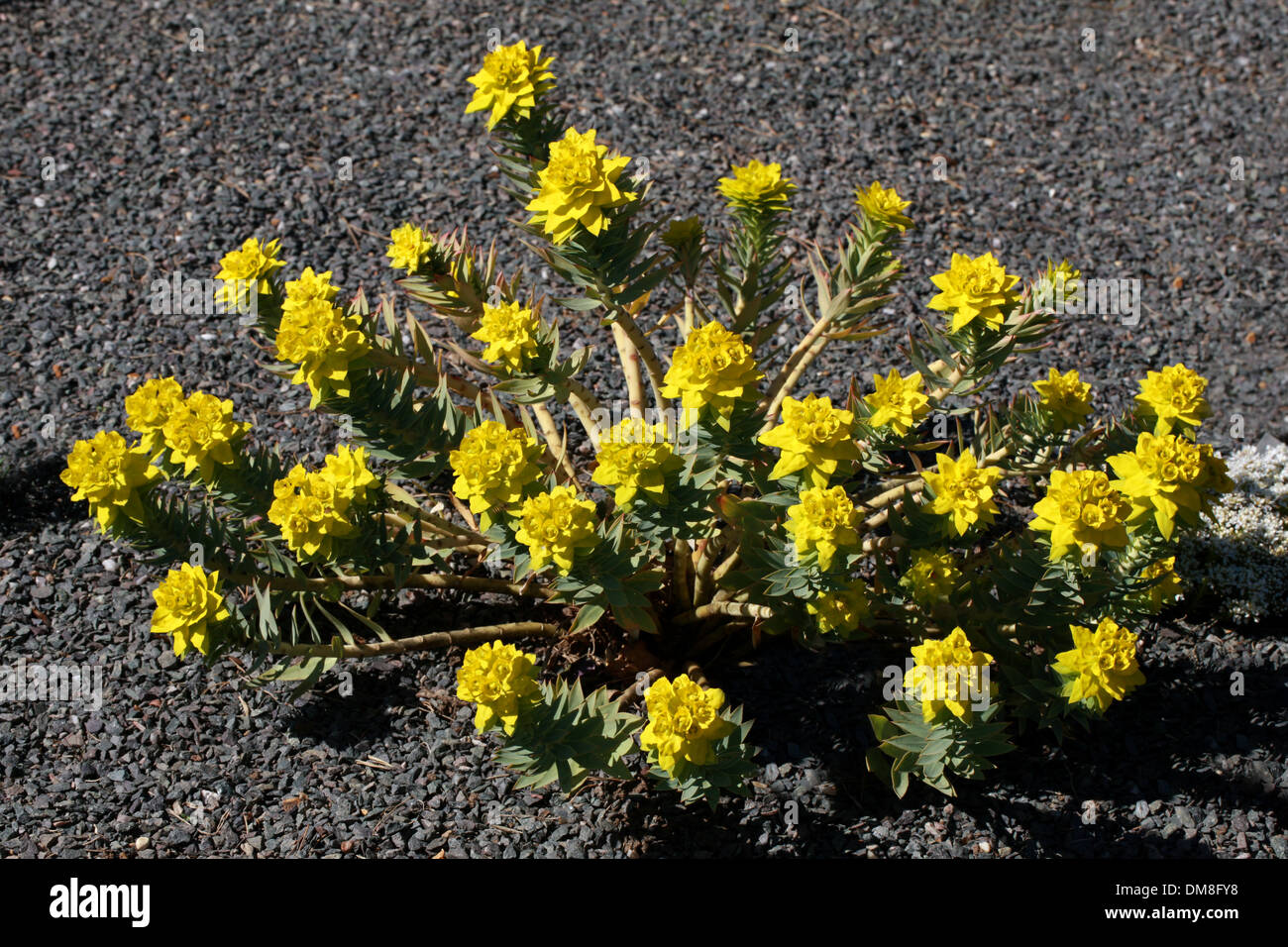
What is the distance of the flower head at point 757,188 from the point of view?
3027mm

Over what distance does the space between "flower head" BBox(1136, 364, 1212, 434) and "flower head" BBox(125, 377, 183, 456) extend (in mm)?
2325

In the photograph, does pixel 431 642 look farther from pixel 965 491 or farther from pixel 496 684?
pixel 965 491

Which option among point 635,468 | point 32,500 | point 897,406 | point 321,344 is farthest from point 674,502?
point 32,500

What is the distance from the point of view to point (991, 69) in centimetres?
558

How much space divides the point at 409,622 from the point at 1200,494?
2.22m

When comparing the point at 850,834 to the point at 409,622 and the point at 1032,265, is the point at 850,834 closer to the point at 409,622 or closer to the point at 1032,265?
the point at 409,622

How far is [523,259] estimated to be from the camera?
4.64m

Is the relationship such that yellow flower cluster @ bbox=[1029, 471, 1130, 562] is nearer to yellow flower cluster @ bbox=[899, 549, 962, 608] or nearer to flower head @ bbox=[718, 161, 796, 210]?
yellow flower cluster @ bbox=[899, 549, 962, 608]

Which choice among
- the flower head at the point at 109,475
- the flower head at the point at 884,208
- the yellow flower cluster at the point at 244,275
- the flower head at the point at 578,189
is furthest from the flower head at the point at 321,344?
the flower head at the point at 884,208

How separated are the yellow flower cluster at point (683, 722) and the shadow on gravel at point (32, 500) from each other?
2.29m

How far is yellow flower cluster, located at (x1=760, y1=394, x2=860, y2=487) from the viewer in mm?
2414

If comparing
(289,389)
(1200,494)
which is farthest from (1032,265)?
(289,389)

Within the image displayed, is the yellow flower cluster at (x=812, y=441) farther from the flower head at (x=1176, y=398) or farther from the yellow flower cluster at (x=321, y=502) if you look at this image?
the yellow flower cluster at (x=321, y=502)

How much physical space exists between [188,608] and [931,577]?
1762 mm
